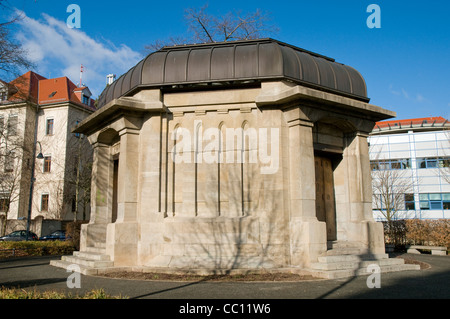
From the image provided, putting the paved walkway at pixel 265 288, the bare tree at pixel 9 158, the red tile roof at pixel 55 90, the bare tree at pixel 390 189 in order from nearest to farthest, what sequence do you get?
the paved walkway at pixel 265 288 → the bare tree at pixel 9 158 → the bare tree at pixel 390 189 → the red tile roof at pixel 55 90

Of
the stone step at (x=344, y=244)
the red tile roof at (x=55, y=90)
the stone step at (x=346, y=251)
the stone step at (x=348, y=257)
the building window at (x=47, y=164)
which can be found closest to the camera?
the stone step at (x=348, y=257)

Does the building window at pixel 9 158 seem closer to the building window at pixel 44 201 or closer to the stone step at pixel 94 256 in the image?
the stone step at pixel 94 256

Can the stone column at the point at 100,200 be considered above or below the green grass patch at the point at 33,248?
above

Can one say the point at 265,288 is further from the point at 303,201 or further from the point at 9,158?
the point at 9,158

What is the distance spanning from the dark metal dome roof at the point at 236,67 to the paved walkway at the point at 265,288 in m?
6.81

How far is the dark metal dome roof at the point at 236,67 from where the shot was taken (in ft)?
43.9

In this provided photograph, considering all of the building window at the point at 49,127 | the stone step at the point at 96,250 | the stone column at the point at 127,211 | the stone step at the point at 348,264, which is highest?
the building window at the point at 49,127

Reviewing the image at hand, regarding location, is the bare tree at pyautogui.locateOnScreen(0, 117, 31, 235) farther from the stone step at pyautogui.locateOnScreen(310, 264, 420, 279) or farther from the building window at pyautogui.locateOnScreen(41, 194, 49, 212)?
the stone step at pyautogui.locateOnScreen(310, 264, 420, 279)

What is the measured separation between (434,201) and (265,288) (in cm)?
4343

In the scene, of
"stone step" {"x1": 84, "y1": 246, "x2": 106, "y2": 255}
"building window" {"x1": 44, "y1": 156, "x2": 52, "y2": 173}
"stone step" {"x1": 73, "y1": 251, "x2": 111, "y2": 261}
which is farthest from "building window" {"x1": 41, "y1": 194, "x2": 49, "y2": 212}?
"stone step" {"x1": 73, "y1": 251, "x2": 111, "y2": 261}

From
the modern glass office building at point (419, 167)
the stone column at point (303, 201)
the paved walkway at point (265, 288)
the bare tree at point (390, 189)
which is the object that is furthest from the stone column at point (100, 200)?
the modern glass office building at point (419, 167)

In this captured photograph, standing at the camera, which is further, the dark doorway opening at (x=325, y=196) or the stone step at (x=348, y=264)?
the dark doorway opening at (x=325, y=196)

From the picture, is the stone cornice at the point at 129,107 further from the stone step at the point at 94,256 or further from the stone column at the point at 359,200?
the stone column at the point at 359,200
